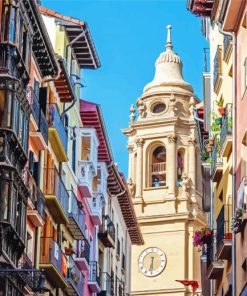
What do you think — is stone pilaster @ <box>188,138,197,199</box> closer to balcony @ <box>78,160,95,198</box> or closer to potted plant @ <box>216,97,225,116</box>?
balcony @ <box>78,160,95,198</box>

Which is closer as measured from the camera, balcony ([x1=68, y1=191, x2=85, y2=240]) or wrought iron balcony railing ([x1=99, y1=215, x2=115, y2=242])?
balcony ([x1=68, y1=191, x2=85, y2=240])

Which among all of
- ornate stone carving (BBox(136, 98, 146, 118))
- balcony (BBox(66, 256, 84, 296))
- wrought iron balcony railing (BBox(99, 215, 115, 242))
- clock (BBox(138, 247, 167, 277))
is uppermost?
ornate stone carving (BBox(136, 98, 146, 118))

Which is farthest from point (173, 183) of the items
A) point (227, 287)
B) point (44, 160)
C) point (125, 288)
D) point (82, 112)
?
point (227, 287)

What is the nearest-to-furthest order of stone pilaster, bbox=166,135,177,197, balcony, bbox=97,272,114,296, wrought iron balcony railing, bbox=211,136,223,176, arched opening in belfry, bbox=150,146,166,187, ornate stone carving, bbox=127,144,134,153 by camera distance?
wrought iron balcony railing, bbox=211,136,223,176
balcony, bbox=97,272,114,296
stone pilaster, bbox=166,135,177,197
arched opening in belfry, bbox=150,146,166,187
ornate stone carving, bbox=127,144,134,153

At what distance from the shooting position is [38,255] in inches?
1812

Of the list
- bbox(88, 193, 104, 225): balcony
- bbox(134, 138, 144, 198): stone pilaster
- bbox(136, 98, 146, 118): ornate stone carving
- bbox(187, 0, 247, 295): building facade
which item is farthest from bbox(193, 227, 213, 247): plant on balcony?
bbox(136, 98, 146, 118): ornate stone carving

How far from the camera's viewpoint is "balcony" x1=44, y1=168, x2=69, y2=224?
1875 inches

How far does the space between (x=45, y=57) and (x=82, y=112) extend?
44.4 feet

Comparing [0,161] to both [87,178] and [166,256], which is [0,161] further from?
[166,256]

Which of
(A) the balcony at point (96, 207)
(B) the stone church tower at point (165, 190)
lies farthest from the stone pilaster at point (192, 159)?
(A) the balcony at point (96, 207)

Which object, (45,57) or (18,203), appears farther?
(45,57)

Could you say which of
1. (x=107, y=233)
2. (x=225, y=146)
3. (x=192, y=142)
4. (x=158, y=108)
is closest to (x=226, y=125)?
(x=225, y=146)

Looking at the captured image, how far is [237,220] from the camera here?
34.2 m

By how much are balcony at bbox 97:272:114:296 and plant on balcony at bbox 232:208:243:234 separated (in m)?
28.4
